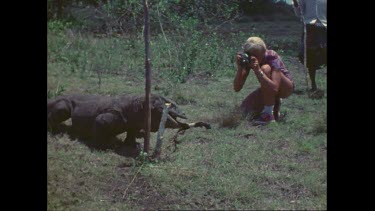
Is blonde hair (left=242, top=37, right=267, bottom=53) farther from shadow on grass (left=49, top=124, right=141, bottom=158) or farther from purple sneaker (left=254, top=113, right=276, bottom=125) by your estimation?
shadow on grass (left=49, top=124, right=141, bottom=158)

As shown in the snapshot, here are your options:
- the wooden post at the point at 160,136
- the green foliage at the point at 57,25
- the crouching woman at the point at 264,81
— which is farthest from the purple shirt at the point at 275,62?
the green foliage at the point at 57,25

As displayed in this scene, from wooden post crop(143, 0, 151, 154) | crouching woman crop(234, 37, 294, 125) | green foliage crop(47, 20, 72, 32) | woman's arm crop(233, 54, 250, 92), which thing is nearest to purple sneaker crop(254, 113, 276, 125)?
crouching woman crop(234, 37, 294, 125)

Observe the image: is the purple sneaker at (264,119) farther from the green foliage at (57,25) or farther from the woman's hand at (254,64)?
the green foliage at (57,25)

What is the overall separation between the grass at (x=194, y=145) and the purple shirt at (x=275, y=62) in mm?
52

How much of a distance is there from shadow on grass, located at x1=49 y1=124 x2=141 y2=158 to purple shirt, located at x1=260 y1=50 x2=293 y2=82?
111cm

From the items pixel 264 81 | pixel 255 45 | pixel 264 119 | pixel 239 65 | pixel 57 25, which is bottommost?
pixel 264 119

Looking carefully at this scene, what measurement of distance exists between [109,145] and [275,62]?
51.8 inches

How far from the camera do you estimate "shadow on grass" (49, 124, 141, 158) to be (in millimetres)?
4262

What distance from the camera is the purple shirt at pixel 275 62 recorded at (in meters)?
4.23

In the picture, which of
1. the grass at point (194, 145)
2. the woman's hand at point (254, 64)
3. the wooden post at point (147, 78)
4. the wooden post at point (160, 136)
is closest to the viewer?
the grass at point (194, 145)

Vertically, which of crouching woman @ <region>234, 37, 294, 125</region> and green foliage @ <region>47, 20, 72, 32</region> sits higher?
green foliage @ <region>47, 20, 72, 32</region>

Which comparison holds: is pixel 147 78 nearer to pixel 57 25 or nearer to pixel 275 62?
pixel 57 25

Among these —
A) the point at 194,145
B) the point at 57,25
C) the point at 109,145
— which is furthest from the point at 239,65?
the point at 57,25

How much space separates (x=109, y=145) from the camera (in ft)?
14.2
